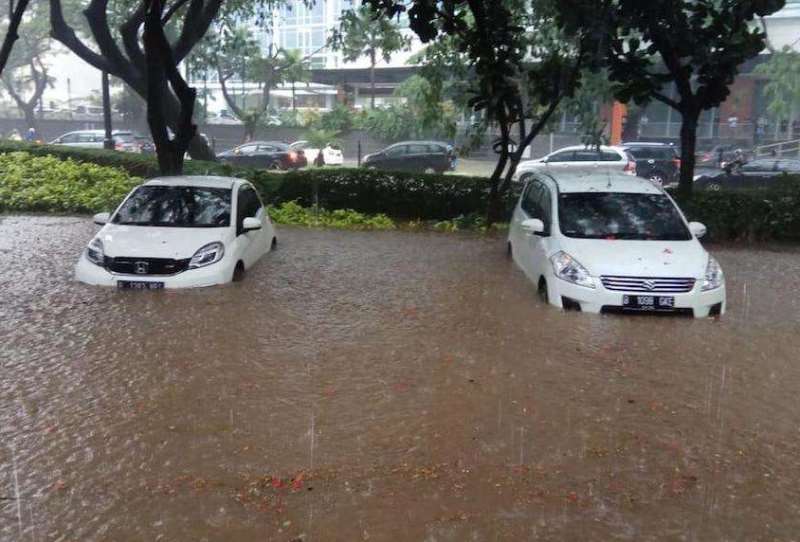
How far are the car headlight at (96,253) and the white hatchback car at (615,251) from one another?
4.94m

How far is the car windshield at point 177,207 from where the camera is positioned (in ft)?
32.5

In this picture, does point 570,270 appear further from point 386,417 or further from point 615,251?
point 386,417

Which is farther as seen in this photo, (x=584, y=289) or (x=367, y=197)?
→ (x=367, y=197)

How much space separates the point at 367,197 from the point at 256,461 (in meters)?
11.6

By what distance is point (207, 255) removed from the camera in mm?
9398

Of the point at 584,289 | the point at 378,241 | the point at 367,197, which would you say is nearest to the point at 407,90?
the point at 367,197

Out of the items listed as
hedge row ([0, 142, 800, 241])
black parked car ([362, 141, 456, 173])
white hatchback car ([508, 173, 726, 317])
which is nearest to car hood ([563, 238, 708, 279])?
white hatchback car ([508, 173, 726, 317])

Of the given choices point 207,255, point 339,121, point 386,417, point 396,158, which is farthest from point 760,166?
point 339,121

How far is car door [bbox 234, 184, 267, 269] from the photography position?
10111 mm

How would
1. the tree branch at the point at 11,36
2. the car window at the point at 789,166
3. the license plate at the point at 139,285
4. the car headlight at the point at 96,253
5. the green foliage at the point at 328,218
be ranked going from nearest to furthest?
the license plate at the point at 139,285, the car headlight at the point at 96,253, the tree branch at the point at 11,36, the green foliage at the point at 328,218, the car window at the point at 789,166

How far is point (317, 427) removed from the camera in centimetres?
566

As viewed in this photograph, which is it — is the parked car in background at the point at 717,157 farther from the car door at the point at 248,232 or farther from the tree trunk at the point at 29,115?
the tree trunk at the point at 29,115

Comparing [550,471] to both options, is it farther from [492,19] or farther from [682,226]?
[492,19]

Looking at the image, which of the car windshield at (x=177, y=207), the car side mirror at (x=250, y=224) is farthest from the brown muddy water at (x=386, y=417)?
the car windshield at (x=177, y=207)
